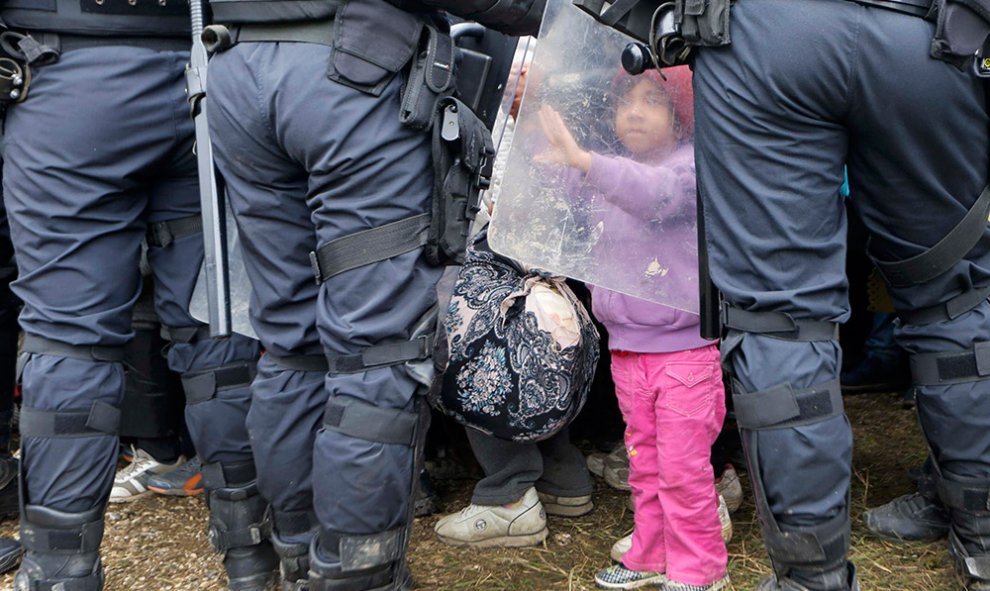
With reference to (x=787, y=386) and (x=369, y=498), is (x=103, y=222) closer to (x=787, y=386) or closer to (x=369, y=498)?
(x=369, y=498)

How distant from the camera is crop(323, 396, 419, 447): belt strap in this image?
2402mm

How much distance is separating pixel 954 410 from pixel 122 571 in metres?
2.36

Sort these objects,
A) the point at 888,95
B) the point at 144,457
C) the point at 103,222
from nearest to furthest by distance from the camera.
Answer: the point at 888,95 → the point at 103,222 → the point at 144,457

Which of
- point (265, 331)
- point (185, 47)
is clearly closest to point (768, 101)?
point (265, 331)

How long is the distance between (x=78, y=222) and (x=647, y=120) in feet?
4.92

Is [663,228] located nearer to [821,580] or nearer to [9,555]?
[821,580]

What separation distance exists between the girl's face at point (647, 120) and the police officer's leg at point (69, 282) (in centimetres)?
125

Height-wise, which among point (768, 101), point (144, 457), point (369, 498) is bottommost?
point (144, 457)

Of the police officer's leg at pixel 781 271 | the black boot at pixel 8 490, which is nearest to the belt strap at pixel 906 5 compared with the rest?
the police officer's leg at pixel 781 271

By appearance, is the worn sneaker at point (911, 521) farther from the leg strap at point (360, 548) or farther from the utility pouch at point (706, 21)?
the utility pouch at point (706, 21)

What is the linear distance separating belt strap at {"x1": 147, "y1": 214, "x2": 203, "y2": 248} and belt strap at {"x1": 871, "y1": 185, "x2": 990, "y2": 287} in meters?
1.86

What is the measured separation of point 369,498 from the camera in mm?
2410

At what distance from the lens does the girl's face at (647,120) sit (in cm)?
270

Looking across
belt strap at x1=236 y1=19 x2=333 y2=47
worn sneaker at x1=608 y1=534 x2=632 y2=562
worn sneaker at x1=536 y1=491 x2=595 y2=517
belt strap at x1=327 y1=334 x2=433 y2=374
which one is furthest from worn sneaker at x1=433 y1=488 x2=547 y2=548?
belt strap at x1=236 y1=19 x2=333 y2=47
